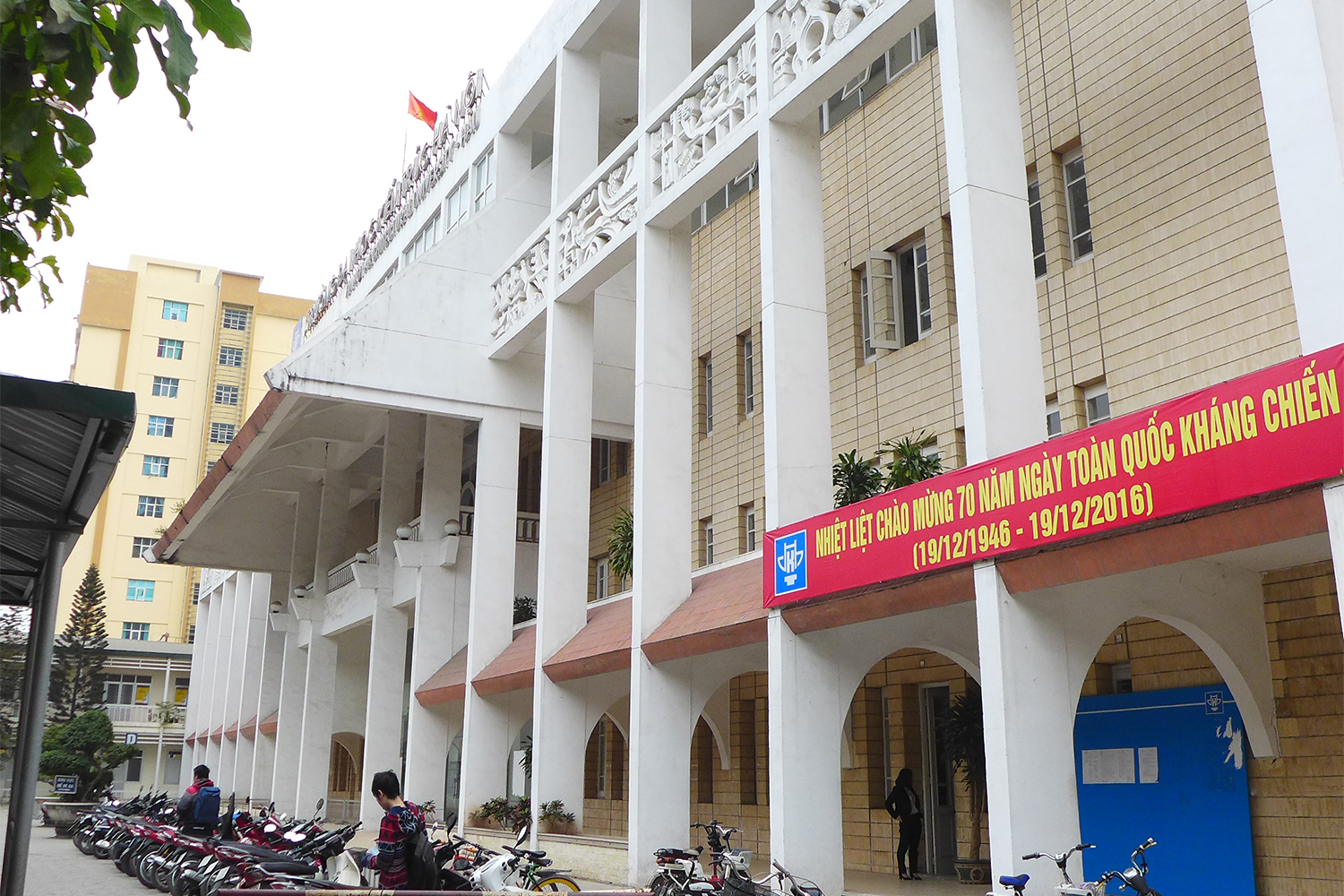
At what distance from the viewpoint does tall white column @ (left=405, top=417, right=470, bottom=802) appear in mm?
22906

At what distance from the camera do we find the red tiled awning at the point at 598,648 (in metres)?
16.3

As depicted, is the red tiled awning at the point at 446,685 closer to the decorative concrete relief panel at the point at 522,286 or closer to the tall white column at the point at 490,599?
the tall white column at the point at 490,599

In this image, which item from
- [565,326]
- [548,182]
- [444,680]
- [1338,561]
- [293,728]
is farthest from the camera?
[293,728]

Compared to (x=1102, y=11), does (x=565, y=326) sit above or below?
below

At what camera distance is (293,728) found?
108 ft

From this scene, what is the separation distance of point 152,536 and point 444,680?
2343 inches

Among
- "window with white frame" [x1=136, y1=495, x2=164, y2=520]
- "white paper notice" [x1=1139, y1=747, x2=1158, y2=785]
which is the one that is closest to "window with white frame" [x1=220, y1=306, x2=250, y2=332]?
"window with white frame" [x1=136, y1=495, x2=164, y2=520]

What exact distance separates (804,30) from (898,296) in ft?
14.9

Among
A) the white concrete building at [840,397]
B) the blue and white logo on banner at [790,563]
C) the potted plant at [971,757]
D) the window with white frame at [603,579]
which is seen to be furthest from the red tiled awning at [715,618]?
the window with white frame at [603,579]

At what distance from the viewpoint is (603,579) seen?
2589 centimetres

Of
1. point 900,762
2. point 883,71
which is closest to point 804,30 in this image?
point 883,71

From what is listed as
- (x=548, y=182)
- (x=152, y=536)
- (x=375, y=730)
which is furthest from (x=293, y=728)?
(x=152, y=536)

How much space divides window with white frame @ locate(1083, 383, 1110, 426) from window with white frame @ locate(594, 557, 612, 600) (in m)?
13.6

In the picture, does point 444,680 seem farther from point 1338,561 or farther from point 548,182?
point 1338,561
